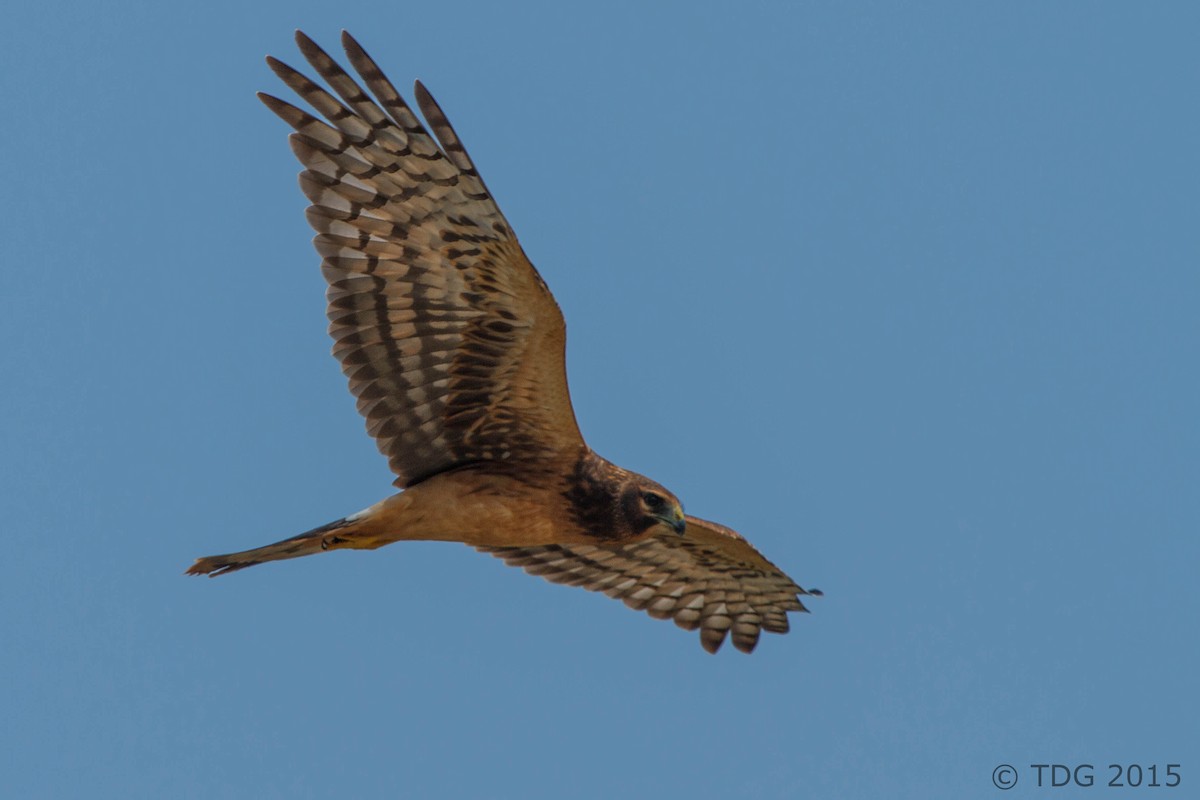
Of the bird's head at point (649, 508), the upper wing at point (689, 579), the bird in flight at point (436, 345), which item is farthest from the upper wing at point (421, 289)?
the upper wing at point (689, 579)

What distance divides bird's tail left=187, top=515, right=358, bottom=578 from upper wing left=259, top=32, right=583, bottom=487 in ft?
1.95

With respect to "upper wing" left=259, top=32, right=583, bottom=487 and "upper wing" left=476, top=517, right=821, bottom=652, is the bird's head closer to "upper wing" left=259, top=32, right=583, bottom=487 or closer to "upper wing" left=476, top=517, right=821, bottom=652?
"upper wing" left=259, top=32, right=583, bottom=487

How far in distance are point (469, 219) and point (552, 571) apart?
3.84 metres

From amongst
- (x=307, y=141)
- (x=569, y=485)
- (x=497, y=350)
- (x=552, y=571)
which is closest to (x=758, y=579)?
(x=552, y=571)

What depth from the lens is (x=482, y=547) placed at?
12.0m

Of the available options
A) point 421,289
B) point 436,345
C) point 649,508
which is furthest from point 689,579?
point 421,289

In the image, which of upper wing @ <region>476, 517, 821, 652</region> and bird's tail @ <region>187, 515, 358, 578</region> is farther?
upper wing @ <region>476, 517, 821, 652</region>

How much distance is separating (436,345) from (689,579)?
361 cm

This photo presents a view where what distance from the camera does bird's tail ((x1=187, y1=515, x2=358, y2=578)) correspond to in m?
10.2

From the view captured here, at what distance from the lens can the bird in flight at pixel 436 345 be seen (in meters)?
9.57

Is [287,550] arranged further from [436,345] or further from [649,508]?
[649,508]

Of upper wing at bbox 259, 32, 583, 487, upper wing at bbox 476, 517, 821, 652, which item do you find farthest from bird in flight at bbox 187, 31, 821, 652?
upper wing at bbox 476, 517, 821, 652

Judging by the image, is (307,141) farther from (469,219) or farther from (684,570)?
(684,570)

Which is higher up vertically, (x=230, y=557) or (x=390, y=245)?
(x=390, y=245)
